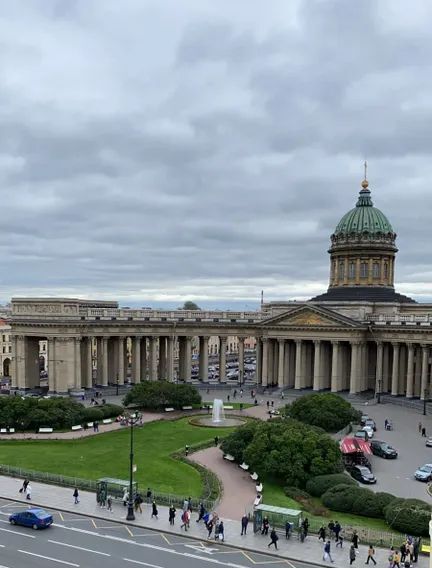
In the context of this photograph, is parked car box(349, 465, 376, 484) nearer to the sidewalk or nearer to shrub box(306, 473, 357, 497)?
shrub box(306, 473, 357, 497)

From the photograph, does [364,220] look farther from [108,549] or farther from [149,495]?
[108,549]

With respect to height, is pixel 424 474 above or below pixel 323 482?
below

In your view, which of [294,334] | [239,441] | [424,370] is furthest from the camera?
[294,334]

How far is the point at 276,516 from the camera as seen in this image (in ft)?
125

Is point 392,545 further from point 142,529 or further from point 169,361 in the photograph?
point 169,361

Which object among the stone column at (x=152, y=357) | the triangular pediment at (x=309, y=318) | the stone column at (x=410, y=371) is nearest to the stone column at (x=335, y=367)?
the triangular pediment at (x=309, y=318)

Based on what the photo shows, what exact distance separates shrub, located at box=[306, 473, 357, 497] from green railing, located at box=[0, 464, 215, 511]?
7.95 m

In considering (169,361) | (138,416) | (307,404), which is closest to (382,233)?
(169,361)

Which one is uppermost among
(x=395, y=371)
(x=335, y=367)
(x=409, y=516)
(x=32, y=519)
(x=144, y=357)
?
(x=409, y=516)

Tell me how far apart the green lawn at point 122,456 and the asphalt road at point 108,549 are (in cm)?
848

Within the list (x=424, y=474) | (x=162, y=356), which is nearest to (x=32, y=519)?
(x=424, y=474)

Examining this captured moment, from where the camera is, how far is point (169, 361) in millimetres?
105750

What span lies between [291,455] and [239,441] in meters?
6.90

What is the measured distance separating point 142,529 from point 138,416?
41.3ft
